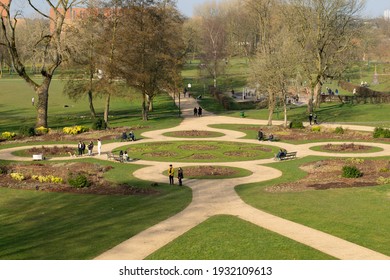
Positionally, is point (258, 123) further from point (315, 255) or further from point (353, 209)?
point (315, 255)

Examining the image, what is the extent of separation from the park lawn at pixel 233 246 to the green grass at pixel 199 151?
19.4 m

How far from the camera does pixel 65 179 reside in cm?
3275

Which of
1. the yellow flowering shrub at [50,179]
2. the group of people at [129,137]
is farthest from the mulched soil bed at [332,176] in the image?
the group of people at [129,137]

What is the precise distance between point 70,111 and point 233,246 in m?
61.4

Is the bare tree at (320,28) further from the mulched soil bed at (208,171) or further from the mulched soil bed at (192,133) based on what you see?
the mulched soil bed at (208,171)

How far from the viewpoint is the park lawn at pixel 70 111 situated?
2574 inches

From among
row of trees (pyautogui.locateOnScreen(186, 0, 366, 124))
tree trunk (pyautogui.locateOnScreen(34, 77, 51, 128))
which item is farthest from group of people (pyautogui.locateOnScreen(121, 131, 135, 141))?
row of trees (pyautogui.locateOnScreen(186, 0, 366, 124))

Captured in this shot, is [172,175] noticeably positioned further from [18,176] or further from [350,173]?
[350,173]

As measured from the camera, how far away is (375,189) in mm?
29062

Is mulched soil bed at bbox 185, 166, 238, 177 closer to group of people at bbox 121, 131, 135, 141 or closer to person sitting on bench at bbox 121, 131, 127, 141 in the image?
group of people at bbox 121, 131, 135, 141

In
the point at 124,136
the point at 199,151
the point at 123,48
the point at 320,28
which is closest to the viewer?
the point at 199,151

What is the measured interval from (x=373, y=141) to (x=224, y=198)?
85.8ft

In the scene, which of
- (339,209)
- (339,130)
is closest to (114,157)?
(339,209)

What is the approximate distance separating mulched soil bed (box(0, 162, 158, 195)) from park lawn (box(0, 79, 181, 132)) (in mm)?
24528
